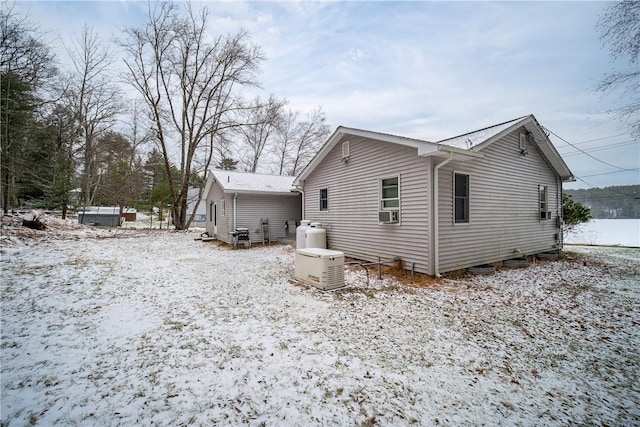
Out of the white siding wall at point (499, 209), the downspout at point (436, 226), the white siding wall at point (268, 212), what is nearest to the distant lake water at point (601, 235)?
the white siding wall at point (499, 209)

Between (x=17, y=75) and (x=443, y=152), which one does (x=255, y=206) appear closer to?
(x=443, y=152)

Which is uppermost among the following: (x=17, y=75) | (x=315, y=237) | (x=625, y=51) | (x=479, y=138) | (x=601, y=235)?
(x=17, y=75)

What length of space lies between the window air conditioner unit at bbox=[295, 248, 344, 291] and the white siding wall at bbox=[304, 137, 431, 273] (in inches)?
85.8

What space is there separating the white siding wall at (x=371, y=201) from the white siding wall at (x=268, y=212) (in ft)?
11.1

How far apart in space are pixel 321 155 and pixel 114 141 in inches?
876

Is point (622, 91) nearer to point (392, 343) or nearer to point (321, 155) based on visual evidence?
point (321, 155)

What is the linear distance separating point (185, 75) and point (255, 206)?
1270 cm

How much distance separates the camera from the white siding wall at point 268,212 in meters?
13.2

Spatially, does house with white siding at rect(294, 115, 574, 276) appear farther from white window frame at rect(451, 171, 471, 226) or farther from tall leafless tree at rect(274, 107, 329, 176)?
tall leafless tree at rect(274, 107, 329, 176)

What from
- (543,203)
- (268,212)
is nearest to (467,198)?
(543,203)

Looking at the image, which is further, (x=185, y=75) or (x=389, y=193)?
(x=185, y=75)

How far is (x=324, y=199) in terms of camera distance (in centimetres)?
1045

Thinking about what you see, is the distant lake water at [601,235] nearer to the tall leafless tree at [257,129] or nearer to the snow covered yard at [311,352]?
the snow covered yard at [311,352]

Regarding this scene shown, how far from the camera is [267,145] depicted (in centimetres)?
2731
